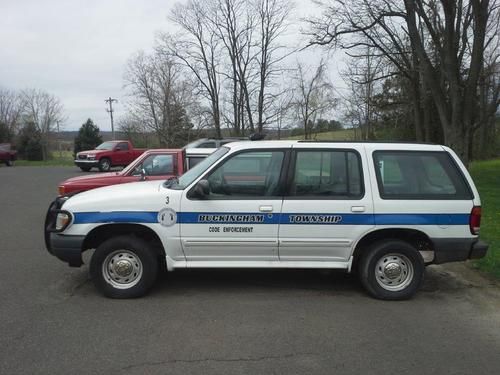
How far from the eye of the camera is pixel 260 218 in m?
5.38

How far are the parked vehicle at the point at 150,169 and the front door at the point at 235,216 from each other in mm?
4624

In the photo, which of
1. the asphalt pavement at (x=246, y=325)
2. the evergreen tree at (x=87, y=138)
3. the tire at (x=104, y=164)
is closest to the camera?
the asphalt pavement at (x=246, y=325)

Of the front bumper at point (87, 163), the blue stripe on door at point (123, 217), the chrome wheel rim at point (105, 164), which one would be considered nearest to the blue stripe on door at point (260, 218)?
the blue stripe on door at point (123, 217)

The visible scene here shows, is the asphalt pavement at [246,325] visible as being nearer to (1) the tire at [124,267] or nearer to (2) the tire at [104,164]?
(1) the tire at [124,267]

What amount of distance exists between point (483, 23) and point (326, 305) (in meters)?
14.2

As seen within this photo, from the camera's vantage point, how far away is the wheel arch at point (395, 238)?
219 inches

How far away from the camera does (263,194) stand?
17.9 feet

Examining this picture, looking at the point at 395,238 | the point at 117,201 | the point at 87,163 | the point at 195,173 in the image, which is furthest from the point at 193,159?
the point at 87,163

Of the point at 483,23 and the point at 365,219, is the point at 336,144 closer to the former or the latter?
the point at 365,219

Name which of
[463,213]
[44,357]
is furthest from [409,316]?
[44,357]

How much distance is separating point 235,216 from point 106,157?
24946 millimetres

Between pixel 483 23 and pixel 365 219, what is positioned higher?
pixel 483 23

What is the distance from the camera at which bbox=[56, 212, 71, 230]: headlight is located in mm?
5422

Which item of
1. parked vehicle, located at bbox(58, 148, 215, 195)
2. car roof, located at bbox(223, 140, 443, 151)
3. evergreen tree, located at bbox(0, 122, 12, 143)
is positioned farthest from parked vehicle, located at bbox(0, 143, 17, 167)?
car roof, located at bbox(223, 140, 443, 151)
